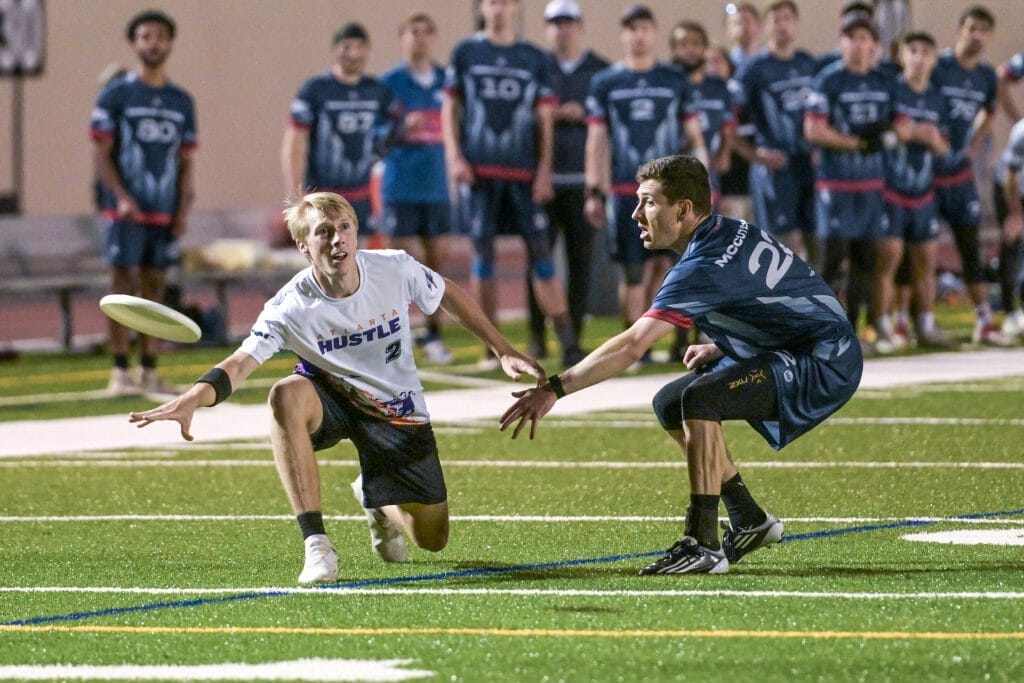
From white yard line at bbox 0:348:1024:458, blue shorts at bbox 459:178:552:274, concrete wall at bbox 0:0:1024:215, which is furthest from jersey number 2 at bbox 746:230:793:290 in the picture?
concrete wall at bbox 0:0:1024:215

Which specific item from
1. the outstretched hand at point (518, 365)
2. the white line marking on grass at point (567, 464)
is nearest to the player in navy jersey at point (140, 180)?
the white line marking on grass at point (567, 464)

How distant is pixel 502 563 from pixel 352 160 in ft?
29.8

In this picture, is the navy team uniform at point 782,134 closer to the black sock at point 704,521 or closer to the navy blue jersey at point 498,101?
the navy blue jersey at point 498,101

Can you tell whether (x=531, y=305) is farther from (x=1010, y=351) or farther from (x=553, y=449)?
(x=553, y=449)

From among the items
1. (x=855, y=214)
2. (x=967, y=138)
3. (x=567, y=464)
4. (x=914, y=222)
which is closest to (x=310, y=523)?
(x=567, y=464)

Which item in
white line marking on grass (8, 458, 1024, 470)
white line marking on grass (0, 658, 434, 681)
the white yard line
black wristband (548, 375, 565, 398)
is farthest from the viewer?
the white yard line

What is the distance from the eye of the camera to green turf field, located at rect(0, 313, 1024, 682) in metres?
5.80

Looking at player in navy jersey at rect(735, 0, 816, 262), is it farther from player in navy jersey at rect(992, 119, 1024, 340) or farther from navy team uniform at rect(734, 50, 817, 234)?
player in navy jersey at rect(992, 119, 1024, 340)

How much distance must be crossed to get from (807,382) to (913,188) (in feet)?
31.8

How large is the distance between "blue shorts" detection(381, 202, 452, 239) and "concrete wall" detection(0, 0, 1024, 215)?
1109 centimetres

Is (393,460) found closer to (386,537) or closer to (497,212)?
(386,537)

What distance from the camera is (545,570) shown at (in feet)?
24.1

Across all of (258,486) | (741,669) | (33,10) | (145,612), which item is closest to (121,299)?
(145,612)

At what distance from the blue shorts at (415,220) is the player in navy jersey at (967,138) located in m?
3.96
